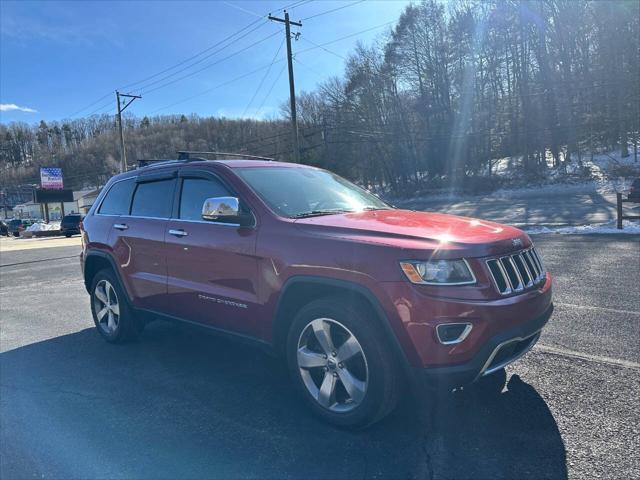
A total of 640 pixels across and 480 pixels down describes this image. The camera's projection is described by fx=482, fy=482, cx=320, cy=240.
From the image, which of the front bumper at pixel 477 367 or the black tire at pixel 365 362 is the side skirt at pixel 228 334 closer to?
the black tire at pixel 365 362

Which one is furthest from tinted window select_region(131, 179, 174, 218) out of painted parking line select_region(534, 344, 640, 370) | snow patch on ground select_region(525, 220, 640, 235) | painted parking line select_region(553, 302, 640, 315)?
snow patch on ground select_region(525, 220, 640, 235)

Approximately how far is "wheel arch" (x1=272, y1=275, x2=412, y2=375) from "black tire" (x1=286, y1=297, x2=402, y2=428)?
0.05 m

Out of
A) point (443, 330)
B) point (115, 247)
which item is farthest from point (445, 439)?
point (115, 247)

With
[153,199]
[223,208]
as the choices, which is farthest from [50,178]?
[223,208]

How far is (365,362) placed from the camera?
294 cm

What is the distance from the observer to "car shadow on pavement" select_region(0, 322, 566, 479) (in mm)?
2730

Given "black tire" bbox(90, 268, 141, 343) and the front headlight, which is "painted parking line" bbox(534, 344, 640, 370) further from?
"black tire" bbox(90, 268, 141, 343)

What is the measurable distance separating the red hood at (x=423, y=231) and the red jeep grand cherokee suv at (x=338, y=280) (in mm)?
13

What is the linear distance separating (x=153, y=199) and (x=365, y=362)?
2.81 m

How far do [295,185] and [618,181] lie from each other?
36853 millimetres

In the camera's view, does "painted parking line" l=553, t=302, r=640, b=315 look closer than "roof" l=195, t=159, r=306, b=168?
No

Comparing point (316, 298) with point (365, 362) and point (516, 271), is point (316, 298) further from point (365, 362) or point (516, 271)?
point (516, 271)

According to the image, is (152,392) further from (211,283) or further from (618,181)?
(618,181)

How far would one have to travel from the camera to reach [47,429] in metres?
3.37
